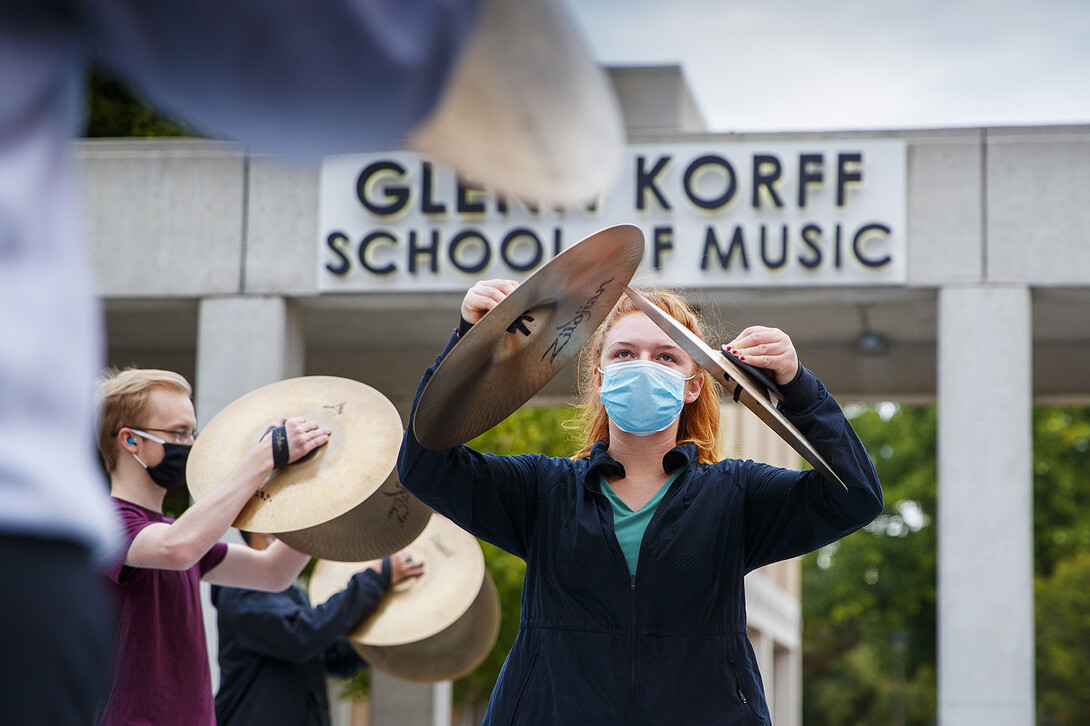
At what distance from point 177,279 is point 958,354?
6193mm

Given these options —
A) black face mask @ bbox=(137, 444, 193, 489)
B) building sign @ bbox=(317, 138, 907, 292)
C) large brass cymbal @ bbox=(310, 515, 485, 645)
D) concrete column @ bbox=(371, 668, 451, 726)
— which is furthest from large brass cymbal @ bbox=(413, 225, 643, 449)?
concrete column @ bbox=(371, 668, 451, 726)

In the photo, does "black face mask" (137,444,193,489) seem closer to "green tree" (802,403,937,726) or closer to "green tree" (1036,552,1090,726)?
"green tree" (1036,552,1090,726)

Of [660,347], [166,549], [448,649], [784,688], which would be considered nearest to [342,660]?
[448,649]

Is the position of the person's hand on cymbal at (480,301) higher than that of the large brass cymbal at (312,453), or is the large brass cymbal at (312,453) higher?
the person's hand on cymbal at (480,301)

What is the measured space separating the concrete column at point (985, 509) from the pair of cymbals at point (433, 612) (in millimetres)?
3954

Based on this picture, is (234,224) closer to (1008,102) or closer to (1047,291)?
(1047,291)

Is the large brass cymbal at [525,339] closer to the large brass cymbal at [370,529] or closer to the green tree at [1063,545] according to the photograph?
the large brass cymbal at [370,529]

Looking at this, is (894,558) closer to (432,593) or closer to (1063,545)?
(1063,545)

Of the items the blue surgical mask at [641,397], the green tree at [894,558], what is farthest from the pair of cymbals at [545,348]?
the green tree at [894,558]

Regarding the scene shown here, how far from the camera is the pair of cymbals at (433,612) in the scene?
6746mm

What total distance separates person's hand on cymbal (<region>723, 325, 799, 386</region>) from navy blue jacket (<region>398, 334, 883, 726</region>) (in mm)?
44

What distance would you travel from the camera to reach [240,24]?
86 centimetres

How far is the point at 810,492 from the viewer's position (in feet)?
10.7

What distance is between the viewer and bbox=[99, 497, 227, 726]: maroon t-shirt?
397 centimetres
